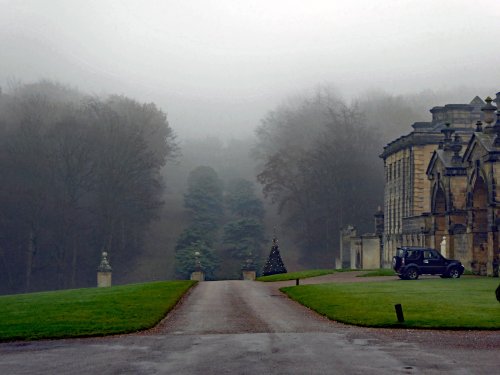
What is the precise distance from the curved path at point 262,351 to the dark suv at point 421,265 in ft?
71.8

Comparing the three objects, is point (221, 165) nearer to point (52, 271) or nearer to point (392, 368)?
point (52, 271)

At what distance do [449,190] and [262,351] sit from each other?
41.4 meters

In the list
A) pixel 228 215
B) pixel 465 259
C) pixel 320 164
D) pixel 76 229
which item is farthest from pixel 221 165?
pixel 465 259

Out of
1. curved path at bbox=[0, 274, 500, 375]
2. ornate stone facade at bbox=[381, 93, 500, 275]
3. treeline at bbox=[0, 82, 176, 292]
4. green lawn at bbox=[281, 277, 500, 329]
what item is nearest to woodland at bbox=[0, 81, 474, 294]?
treeline at bbox=[0, 82, 176, 292]

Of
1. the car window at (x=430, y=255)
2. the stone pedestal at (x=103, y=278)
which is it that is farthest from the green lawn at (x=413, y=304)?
the stone pedestal at (x=103, y=278)

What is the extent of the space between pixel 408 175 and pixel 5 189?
42.8m

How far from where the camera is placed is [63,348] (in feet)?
55.6

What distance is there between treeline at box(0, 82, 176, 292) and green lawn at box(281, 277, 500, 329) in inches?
1792

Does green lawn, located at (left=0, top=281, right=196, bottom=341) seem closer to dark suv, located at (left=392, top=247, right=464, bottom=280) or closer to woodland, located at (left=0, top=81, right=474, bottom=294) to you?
dark suv, located at (left=392, top=247, right=464, bottom=280)

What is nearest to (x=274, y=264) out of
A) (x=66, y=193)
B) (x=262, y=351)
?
(x=66, y=193)

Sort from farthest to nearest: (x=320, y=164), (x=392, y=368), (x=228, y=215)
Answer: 1. (x=228, y=215)
2. (x=320, y=164)
3. (x=392, y=368)

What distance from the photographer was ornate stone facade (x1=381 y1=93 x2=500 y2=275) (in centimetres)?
4744

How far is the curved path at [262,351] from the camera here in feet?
45.6

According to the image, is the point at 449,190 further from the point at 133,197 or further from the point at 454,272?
the point at 133,197
